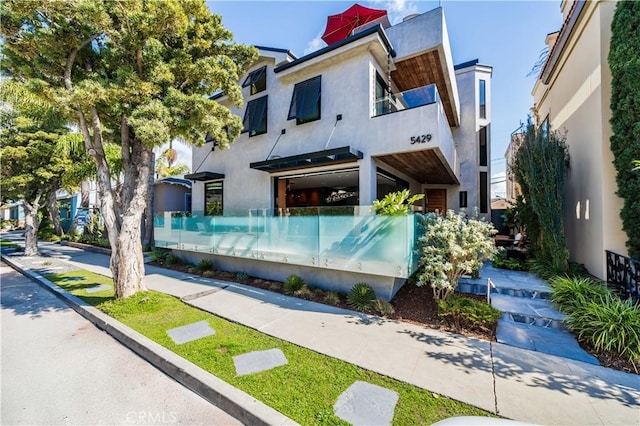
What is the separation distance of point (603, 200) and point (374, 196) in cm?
545

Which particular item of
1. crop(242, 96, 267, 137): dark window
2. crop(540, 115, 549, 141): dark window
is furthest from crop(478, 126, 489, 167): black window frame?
crop(242, 96, 267, 137): dark window

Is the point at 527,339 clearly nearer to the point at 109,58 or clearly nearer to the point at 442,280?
the point at 442,280

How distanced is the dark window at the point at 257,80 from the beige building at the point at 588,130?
33.1 feet

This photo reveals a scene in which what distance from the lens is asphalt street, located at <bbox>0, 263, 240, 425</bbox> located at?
3006 millimetres

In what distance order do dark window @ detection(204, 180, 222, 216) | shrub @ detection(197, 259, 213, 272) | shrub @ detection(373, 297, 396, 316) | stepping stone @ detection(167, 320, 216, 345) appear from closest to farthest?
1. stepping stone @ detection(167, 320, 216, 345)
2. shrub @ detection(373, 297, 396, 316)
3. shrub @ detection(197, 259, 213, 272)
4. dark window @ detection(204, 180, 222, 216)

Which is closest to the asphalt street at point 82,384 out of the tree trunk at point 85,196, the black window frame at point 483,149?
the black window frame at point 483,149

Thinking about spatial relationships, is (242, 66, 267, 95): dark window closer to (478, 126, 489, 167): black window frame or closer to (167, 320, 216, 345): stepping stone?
(167, 320, 216, 345): stepping stone

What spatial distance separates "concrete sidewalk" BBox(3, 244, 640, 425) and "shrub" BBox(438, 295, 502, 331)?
493 mm

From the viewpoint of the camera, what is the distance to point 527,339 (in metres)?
4.54

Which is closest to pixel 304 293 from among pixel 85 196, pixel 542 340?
pixel 542 340

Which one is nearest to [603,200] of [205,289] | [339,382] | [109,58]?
[339,382]

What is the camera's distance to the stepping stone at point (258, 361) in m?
3.70

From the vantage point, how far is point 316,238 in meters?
6.80

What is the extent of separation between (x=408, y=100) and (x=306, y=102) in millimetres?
3523
